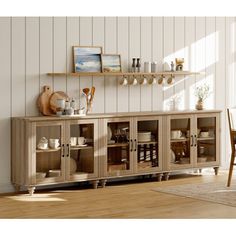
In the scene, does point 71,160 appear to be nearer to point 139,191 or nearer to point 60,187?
point 60,187

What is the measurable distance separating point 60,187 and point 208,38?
286 cm

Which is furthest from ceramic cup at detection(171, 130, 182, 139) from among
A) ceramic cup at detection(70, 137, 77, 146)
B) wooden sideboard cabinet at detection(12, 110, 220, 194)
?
ceramic cup at detection(70, 137, 77, 146)

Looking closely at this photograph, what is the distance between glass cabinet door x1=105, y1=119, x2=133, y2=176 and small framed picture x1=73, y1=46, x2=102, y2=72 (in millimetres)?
685

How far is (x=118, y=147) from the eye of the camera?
5746mm

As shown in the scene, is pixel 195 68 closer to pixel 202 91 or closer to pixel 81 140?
pixel 202 91

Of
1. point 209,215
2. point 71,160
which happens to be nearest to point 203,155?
point 71,160

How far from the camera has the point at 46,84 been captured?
18.3 feet

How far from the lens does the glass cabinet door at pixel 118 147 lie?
5688 mm

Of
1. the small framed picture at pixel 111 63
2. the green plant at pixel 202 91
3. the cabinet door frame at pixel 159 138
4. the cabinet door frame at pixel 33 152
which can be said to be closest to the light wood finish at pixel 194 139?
→ the cabinet door frame at pixel 159 138

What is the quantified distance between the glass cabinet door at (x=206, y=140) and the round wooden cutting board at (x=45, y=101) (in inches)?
76.4

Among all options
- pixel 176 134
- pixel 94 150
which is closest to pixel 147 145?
pixel 176 134

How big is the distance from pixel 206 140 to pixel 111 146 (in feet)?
4.62

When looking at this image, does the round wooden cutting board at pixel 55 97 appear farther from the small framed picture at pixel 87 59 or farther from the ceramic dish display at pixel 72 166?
the ceramic dish display at pixel 72 166

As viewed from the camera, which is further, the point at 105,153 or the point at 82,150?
the point at 105,153
